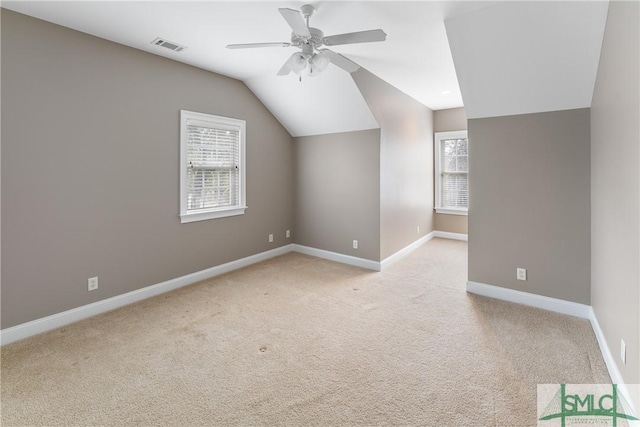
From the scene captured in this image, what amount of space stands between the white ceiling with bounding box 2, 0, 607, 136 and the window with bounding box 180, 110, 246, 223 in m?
0.76

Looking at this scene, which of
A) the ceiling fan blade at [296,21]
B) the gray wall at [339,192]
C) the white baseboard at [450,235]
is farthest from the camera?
the white baseboard at [450,235]

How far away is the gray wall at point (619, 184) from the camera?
5.09ft

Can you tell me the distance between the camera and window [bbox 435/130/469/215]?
20.0 feet

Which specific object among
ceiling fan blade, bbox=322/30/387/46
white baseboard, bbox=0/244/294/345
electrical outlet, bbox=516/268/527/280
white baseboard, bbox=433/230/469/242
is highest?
ceiling fan blade, bbox=322/30/387/46

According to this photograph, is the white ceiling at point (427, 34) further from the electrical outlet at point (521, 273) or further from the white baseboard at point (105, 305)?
the white baseboard at point (105, 305)

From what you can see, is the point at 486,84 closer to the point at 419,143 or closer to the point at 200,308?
the point at 419,143

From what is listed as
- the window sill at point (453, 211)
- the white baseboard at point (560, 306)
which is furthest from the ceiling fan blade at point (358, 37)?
the window sill at point (453, 211)

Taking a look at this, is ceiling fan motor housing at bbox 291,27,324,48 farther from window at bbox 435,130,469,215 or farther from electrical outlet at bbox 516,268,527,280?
window at bbox 435,130,469,215

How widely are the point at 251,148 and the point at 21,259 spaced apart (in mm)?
2836

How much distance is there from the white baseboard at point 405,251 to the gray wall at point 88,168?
7.90 feet

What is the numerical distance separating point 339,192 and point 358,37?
8.73 feet

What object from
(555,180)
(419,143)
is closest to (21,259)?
(555,180)

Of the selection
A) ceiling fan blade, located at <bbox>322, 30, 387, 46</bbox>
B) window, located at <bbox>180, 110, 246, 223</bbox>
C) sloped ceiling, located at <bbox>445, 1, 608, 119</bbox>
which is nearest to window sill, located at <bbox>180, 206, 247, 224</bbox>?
window, located at <bbox>180, 110, 246, 223</bbox>

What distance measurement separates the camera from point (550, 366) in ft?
6.98
